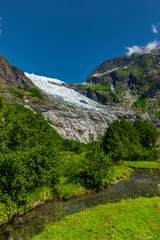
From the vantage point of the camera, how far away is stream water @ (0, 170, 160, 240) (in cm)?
1267

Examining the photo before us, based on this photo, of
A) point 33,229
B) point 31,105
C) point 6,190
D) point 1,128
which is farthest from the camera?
point 31,105

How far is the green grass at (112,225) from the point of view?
32.8 ft

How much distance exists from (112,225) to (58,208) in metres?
8.42

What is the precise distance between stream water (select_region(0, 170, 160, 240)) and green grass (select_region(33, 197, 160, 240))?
2351mm

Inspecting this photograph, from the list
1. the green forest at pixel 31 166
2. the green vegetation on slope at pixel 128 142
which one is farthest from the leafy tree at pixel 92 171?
the green vegetation on slope at pixel 128 142

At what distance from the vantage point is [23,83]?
16812cm

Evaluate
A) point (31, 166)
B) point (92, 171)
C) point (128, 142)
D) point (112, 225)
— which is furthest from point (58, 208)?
point (128, 142)

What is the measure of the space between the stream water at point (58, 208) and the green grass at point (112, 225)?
2.35 meters

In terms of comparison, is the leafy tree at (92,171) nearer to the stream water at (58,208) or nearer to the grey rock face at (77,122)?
the stream water at (58,208)

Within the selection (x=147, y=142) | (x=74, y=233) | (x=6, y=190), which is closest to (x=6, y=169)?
(x=6, y=190)

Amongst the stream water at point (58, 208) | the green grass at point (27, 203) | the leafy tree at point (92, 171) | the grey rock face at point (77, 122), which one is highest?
the grey rock face at point (77, 122)

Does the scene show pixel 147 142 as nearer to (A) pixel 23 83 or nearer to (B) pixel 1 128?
(B) pixel 1 128

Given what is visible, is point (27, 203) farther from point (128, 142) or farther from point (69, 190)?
point (128, 142)

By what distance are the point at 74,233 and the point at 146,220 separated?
607 centimetres
